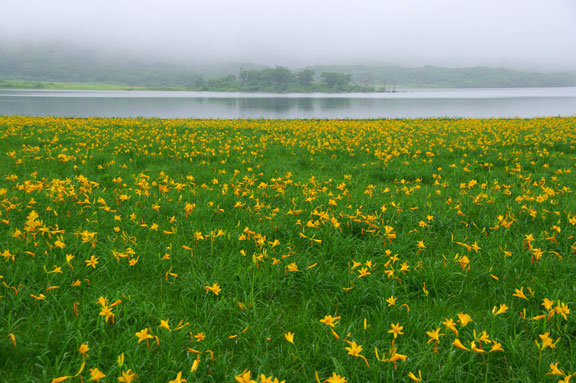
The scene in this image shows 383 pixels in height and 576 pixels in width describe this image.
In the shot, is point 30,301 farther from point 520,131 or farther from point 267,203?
point 520,131

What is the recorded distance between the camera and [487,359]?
81.1 inches

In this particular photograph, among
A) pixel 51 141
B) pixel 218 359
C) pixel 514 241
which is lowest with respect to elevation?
pixel 218 359

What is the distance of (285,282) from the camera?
2959mm

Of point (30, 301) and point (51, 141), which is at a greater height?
point (51, 141)

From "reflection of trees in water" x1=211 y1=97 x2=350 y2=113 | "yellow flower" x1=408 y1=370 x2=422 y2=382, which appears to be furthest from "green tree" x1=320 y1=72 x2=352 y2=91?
"yellow flower" x1=408 y1=370 x2=422 y2=382

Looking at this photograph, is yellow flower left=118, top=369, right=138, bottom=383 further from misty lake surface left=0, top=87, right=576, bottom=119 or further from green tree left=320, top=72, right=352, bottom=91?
green tree left=320, top=72, right=352, bottom=91

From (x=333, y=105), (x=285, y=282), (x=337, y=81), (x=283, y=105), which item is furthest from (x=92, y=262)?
(x=337, y=81)

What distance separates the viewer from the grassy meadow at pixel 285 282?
202 cm

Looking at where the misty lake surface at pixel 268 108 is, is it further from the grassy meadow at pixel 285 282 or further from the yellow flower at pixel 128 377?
the yellow flower at pixel 128 377

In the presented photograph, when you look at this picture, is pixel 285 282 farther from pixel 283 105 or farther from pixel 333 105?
pixel 333 105

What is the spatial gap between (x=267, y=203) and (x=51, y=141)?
8306 millimetres

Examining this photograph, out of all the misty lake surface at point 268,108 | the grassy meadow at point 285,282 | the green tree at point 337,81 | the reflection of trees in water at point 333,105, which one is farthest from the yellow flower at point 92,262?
the green tree at point 337,81

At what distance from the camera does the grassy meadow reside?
2.02 metres

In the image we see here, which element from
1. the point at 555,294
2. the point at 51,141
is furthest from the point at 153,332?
the point at 51,141
